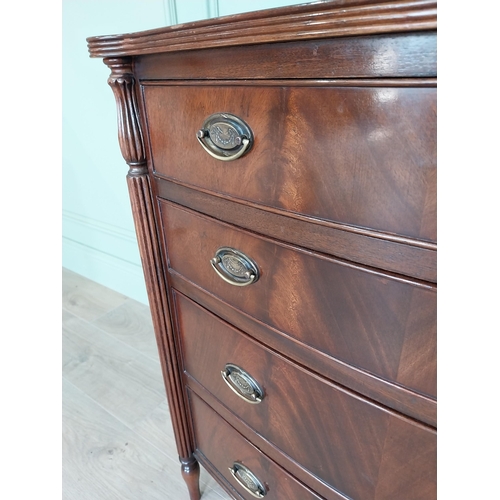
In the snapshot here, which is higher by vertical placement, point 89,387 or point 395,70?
point 395,70

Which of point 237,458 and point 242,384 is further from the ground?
point 242,384

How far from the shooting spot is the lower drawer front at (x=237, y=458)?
555 millimetres

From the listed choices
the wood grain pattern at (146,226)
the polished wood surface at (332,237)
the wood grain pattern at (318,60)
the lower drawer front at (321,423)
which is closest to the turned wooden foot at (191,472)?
the wood grain pattern at (146,226)

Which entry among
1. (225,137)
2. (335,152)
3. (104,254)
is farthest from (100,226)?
(335,152)

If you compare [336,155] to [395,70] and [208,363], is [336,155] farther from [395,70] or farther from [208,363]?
[208,363]

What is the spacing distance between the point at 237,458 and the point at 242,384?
0.60 feet

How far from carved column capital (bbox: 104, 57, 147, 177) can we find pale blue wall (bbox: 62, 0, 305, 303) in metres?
0.45

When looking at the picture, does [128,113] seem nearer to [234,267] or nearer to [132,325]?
[234,267]

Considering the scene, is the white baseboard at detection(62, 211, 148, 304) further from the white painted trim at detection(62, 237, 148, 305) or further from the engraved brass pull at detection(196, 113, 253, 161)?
the engraved brass pull at detection(196, 113, 253, 161)

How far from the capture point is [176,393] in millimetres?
714

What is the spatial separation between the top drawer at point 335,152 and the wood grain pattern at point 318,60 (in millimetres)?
12

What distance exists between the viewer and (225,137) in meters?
0.40
